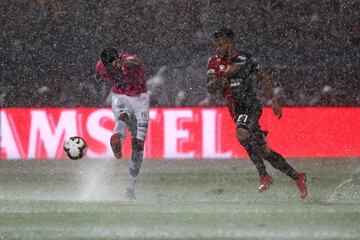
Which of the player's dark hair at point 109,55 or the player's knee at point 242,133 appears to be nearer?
the player's knee at point 242,133

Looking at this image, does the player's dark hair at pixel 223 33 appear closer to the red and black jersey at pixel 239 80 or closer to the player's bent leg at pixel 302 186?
the red and black jersey at pixel 239 80

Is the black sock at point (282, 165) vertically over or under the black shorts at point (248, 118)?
under

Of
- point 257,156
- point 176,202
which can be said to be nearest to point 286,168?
point 257,156

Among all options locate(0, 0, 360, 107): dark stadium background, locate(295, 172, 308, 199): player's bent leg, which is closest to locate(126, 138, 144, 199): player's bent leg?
locate(295, 172, 308, 199): player's bent leg

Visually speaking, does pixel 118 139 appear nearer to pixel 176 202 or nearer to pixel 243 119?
pixel 176 202

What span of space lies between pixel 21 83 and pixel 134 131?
11445 mm

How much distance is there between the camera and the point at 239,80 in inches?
435

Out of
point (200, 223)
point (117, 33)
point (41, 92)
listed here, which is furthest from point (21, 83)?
point (200, 223)

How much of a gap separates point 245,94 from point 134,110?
137cm

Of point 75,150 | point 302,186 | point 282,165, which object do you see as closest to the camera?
point 302,186

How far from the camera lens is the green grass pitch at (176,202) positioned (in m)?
7.62

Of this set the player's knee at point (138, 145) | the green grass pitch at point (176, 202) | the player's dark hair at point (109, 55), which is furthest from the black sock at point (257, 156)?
the player's dark hair at point (109, 55)

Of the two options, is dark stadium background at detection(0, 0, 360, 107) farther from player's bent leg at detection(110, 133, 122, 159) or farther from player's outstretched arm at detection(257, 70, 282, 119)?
player's outstretched arm at detection(257, 70, 282, 119)

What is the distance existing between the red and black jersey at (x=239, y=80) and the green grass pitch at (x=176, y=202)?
1.08 m
